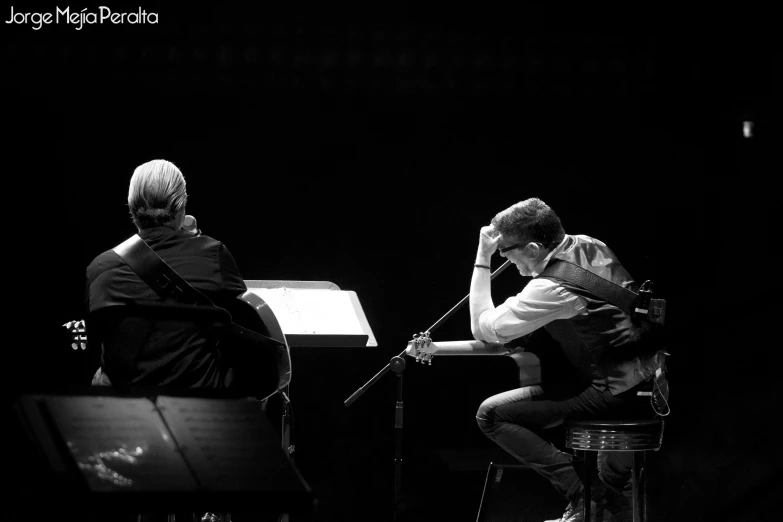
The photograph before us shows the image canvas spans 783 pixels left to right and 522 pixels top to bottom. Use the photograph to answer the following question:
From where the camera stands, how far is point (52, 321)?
4.77 meters

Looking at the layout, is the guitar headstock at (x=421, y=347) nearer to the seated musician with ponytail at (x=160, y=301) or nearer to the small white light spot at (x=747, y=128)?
the seated musician with ponytail at (x=160, y=301)

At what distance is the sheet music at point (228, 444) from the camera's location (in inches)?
82.4

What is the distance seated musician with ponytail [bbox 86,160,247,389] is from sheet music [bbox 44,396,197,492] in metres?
0.48

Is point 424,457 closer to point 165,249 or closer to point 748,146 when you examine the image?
point 748,146

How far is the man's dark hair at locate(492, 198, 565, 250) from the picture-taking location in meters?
3.79

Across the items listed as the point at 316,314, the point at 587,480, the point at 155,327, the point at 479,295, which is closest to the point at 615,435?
the point at 587,480

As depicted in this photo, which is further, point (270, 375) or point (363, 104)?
point (363, 104)

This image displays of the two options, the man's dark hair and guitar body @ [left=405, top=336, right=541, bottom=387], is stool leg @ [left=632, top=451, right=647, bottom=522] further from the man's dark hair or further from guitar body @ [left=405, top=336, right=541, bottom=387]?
the man's dark hair

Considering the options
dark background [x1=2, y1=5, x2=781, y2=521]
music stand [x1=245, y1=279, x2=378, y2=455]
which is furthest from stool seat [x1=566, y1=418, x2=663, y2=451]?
dark background [x1=2, y1=5, x2=781, y2=521]

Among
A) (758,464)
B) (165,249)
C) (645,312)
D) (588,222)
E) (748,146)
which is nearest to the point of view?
(165,249)

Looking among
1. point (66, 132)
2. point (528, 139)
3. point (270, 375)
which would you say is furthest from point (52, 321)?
point (528, 139)

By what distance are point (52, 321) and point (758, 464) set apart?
351 centimetres

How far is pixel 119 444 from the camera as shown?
6.78 feet

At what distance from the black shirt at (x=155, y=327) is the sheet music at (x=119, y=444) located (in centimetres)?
48
